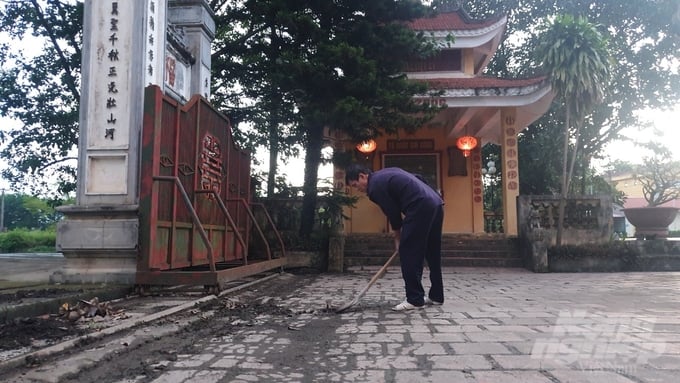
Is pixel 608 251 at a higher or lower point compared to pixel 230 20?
lower

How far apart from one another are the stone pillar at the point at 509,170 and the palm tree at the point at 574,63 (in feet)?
4.44

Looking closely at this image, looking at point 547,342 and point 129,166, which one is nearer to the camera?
point 547,342

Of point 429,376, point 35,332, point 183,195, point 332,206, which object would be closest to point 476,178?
point 332,206

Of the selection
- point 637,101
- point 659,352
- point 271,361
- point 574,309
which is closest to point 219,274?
point 271,361

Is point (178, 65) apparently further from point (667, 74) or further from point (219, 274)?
point (667, 74)

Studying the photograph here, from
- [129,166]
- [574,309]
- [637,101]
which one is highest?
[637,101]

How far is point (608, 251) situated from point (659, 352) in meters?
7.76

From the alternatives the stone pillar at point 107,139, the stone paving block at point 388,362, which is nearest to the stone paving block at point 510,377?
the stone paving block at point 388,362

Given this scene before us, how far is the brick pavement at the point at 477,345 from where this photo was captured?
231 cm

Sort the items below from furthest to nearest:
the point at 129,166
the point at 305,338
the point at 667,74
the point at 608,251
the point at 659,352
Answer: the point at 667,74 → the point at 608,251 → the point at 129,166 → the point at 305,338 → the point at 659,352

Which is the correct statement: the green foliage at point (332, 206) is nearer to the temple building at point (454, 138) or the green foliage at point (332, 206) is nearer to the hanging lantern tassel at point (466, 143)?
the temple building at point (454, 138)

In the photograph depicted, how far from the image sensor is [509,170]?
11562 millimetres

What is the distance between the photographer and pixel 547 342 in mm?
2945

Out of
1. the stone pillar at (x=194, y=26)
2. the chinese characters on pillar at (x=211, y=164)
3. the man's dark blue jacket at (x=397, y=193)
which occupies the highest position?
the stone pillar at (x=194, y=26)
